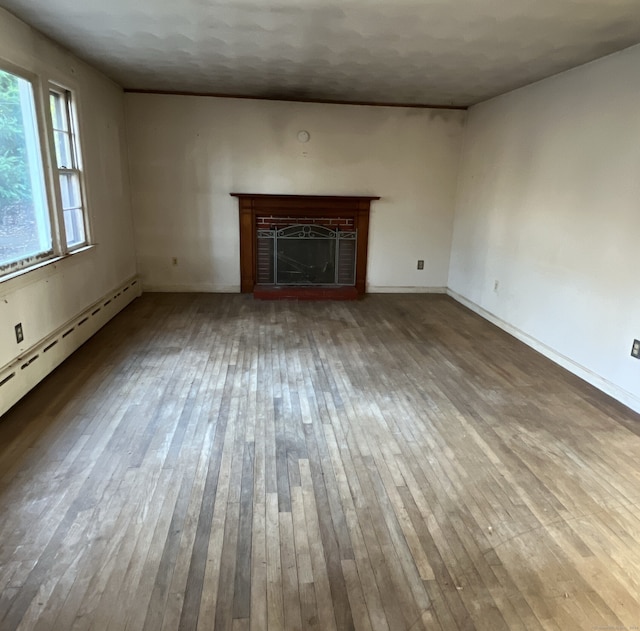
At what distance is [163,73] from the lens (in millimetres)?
4133

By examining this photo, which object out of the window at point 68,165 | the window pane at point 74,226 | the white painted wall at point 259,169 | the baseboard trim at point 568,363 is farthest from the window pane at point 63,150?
the baseboard trim at point 568,363

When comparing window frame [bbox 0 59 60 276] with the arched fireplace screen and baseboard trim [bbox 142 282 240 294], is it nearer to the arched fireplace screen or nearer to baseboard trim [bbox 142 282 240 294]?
baseboard trim [bbox 142 282 240 294]

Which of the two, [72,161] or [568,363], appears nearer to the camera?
[568,363]

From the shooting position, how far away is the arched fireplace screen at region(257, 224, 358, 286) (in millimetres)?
5500

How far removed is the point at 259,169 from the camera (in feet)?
17.5

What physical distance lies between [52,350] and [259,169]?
10.0 feet

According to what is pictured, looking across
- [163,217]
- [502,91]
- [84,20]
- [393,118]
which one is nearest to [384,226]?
[393,118]

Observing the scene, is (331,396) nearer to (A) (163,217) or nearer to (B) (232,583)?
(B) (232,583)

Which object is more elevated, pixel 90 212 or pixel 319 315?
pixel 90 212

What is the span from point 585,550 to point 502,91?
4119 mm

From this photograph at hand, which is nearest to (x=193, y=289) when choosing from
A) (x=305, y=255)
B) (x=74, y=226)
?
(x=305, y=255)

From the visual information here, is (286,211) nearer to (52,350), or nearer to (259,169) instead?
(259,169)

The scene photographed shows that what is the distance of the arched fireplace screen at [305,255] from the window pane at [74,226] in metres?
Answer: 2.02

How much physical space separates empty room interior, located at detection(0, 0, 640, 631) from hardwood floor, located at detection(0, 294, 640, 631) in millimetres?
13
